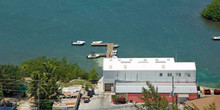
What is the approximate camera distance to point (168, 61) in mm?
108188

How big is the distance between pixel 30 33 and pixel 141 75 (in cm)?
6786

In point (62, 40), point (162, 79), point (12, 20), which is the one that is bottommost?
point (162, 79)

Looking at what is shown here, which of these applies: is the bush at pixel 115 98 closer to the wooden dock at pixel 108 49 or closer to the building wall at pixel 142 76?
the building wall at pixel 142 76

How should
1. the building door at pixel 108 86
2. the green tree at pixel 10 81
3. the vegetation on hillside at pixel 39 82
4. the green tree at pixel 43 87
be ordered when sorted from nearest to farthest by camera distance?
1. the green tree at pixel 43 87
2. the vegetation on hillside at pixel 39 82
3. the green tree at pixel 10 81
4. the building door at pixel 108 86

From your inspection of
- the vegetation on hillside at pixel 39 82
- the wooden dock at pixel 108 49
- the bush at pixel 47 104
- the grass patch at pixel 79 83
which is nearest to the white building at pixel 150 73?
the grass patch at pixel 79 83

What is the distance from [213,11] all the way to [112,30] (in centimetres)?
4317

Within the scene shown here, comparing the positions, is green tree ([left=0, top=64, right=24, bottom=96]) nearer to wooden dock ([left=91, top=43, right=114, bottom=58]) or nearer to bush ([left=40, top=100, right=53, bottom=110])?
bush ([left=40, top=100, right=53, bottom=110])

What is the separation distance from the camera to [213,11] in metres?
165

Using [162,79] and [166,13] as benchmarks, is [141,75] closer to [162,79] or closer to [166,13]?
[162,79]

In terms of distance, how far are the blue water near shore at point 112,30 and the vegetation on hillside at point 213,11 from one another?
2220mm

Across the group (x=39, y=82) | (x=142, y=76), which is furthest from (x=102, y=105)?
(x=39, y=82)

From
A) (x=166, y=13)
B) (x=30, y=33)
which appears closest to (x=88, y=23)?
(x=30, y=33)

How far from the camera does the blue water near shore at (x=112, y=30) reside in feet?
460

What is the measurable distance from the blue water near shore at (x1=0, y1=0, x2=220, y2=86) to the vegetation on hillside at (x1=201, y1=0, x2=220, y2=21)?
87.4 inches
